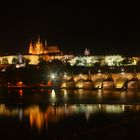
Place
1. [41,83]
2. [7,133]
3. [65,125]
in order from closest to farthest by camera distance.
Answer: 1. [7,133]
2. [65,125]
3. [41,83]

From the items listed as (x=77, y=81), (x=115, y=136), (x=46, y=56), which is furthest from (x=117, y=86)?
(x=46, y=56)

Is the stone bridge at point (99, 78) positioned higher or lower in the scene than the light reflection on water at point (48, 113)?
Answer: higher

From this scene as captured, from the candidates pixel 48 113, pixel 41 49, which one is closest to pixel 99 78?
pixel 48 113

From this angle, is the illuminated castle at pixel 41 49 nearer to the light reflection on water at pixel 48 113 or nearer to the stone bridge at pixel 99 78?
the stone bridge at pixel 99 78

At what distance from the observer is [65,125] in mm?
19797

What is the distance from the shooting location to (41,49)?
9338 centimetres

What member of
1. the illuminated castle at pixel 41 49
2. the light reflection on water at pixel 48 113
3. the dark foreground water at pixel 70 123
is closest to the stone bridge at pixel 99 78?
the light reflection on water at pixel 48 113

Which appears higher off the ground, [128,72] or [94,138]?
[128,72]

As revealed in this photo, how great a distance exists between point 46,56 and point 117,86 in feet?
148

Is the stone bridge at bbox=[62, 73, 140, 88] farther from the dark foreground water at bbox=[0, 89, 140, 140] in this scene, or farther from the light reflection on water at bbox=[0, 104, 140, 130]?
the dark foreground water at bbox=[0, 89, 140, 140]

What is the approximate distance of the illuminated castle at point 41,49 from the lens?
92250 mm

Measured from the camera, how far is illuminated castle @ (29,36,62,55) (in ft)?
303

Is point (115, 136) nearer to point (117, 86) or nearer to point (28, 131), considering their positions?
point (28, 131)

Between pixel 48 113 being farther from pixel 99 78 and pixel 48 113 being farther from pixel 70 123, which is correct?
pixel 99 78
